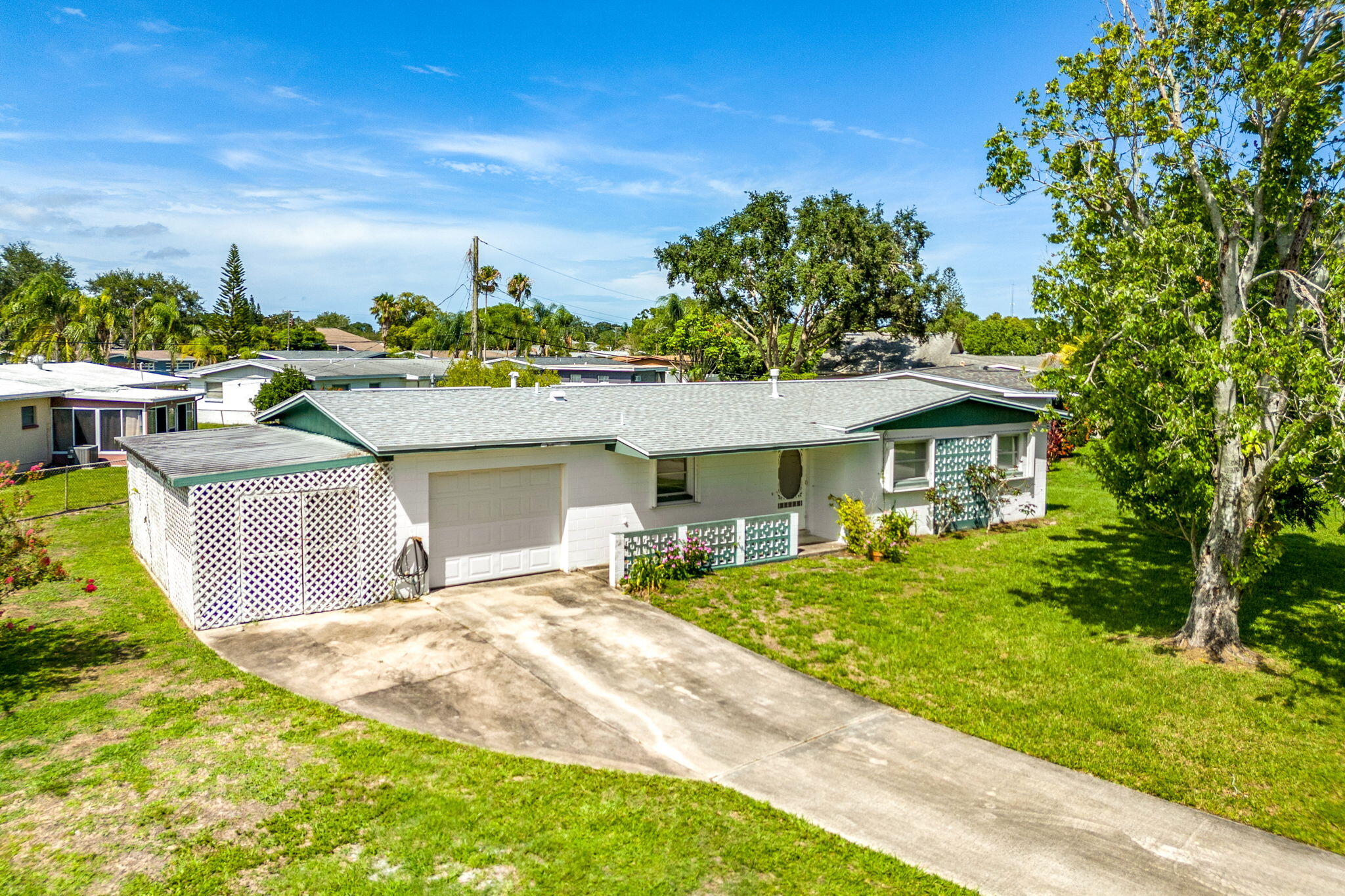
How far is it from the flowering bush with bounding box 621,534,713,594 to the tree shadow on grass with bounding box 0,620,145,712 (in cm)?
687

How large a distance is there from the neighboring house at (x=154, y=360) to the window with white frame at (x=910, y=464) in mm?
50524

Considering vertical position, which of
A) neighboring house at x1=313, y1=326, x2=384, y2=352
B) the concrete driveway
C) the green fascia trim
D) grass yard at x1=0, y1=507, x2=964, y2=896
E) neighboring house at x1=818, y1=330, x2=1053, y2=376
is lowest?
the concrete driveway

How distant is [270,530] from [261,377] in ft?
113

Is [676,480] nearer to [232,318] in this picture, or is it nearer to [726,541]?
[726,541]

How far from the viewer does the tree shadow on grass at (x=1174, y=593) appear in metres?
11.0

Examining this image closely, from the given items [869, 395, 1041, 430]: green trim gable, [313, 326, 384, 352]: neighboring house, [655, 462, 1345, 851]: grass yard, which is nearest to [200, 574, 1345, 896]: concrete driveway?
[655, 462, 1345, 851]: grass yard

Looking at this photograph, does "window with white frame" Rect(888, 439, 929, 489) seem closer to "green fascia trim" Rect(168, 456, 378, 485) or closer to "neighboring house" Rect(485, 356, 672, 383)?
"green fascia trim" Rect(168, 456, 378, 485)

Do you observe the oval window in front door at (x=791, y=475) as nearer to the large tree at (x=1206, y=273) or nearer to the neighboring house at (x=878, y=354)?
the large tree at (x=1206, y=273)

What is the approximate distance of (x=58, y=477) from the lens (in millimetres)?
24141

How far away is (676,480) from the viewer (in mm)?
15508

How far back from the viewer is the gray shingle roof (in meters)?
13.0

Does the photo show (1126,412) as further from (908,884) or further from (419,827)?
(419,827)

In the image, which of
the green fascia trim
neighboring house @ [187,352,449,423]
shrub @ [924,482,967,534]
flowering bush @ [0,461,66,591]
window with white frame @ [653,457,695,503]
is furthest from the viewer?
neighboring house @ [187,352,449,423]

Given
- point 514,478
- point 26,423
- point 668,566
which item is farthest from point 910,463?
point 26,423
